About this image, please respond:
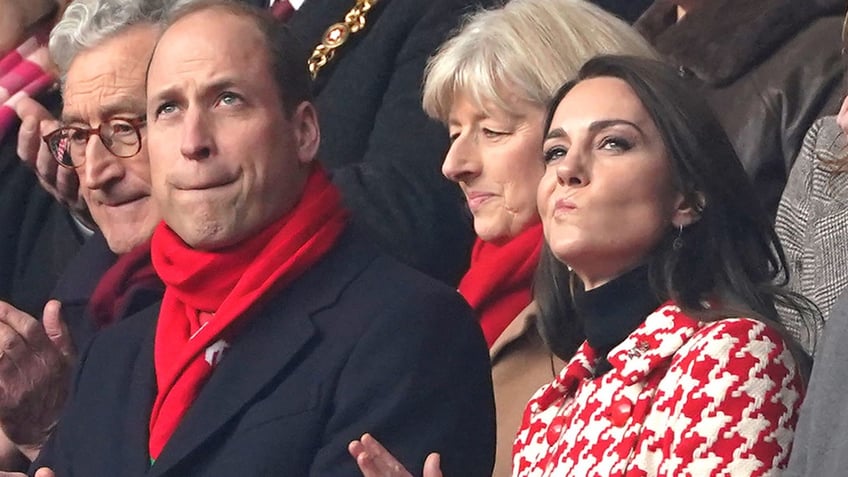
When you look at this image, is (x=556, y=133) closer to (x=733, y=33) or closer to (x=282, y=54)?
(x=282, y=54)

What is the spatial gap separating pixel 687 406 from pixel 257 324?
0.78 meters

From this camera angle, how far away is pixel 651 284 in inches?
110

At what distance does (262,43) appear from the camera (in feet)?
10.6

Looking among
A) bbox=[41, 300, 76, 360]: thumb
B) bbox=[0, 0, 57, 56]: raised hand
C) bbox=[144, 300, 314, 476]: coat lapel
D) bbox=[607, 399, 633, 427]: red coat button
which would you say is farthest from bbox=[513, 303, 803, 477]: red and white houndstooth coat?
bbox=[0, 0, 57, 56]: raised hand

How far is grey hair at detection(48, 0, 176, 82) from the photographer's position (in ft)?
12.9

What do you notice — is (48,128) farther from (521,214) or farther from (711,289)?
(711,289)

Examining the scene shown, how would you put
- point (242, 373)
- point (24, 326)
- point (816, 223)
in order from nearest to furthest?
point (242, 373), point (816, 223), point (24, 326)

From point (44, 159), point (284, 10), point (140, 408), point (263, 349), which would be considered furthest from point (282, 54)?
point (284, 10)

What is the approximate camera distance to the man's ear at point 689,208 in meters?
2.82

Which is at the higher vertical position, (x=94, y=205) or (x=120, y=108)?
(x=120, y=108)

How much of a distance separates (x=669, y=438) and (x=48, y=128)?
200cm

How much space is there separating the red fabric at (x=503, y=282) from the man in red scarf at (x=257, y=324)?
0.38m

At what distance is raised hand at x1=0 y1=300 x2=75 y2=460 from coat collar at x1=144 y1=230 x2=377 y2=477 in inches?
25.7

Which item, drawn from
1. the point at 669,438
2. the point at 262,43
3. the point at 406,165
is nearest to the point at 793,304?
the point at 669,438
